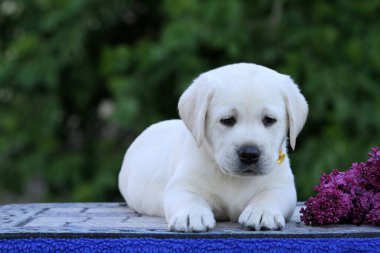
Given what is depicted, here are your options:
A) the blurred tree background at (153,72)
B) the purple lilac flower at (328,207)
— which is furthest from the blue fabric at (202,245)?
the blurred tree background at (153,72)

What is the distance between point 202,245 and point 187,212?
0.93 feet

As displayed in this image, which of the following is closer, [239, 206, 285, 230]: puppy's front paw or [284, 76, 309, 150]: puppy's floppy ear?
[239, 206, 285, 230]: puppy's front paw

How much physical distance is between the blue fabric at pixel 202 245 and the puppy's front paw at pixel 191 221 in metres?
0.13

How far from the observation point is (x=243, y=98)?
4.08m

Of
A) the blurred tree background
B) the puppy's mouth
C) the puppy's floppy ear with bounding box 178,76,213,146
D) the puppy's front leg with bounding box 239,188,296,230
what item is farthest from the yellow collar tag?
the blurred tree background

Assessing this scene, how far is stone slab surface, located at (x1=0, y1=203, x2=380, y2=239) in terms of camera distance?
3723 millimetres

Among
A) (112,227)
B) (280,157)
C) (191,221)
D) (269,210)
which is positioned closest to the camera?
(191,221)

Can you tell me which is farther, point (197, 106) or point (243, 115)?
point (197, 106)

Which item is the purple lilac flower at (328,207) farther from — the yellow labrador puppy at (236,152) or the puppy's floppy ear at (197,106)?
the puppy's floppy ear at (197,106)

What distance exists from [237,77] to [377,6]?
4.25 metres

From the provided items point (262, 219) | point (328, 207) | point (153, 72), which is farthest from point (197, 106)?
point (153, 72)

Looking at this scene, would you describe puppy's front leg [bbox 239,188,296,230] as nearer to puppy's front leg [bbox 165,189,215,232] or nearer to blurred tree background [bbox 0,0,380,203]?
puppy's front leg [bbox 165,189,215,232]

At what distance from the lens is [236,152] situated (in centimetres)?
401

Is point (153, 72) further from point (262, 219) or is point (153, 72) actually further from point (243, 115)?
point (262, 219)
